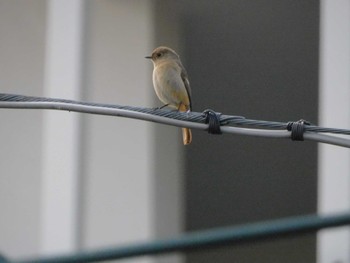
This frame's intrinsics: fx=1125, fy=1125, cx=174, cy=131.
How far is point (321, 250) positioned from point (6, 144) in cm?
A: 246

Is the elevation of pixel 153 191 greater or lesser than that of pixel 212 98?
lesser

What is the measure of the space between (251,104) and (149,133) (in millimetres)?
702

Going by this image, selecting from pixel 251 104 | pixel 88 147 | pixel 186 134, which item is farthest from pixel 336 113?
pixel 88 147

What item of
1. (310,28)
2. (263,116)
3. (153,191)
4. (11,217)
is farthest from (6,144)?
(310,28)

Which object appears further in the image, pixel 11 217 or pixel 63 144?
pixel 11 217

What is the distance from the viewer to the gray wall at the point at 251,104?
23.4 feet

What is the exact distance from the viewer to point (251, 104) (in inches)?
293

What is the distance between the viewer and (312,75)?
703cm

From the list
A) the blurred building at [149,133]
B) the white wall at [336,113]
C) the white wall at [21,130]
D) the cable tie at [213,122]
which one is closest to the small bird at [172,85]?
the white wall at [336,113]

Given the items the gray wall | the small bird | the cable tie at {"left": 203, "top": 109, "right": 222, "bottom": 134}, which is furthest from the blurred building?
the cable tie at {"left": 203, "top": 109, "right": 222, "bottom": 134}

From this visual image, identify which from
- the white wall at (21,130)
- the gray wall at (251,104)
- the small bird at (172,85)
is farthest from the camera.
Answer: the white wall at (21,130)

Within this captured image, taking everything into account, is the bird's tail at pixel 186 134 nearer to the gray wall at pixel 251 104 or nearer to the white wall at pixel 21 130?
the gray wall at pixel 251 104

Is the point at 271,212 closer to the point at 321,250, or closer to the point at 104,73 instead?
the point at 321,250

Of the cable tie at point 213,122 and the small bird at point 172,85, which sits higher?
the small bird at point 172,85
